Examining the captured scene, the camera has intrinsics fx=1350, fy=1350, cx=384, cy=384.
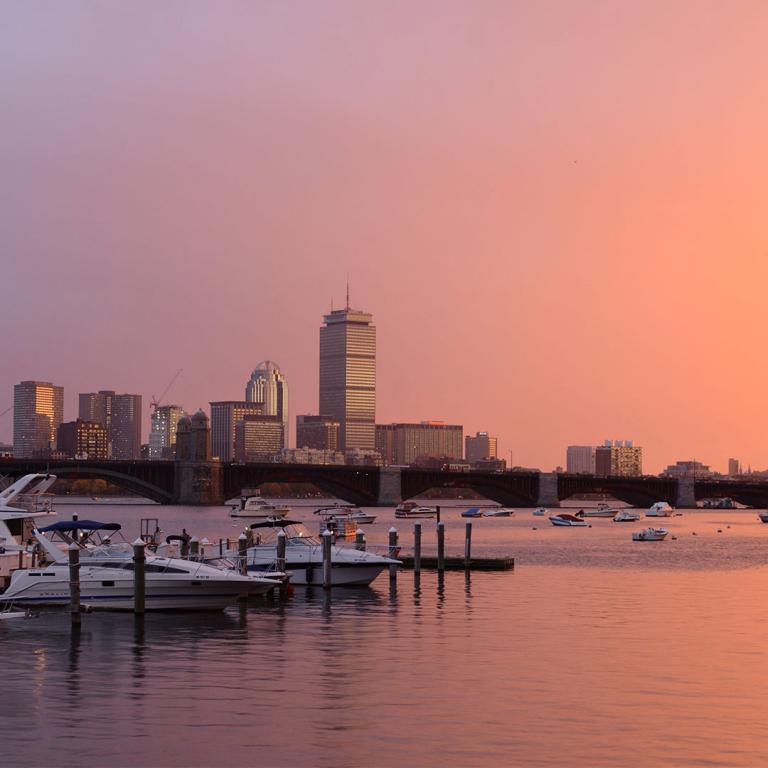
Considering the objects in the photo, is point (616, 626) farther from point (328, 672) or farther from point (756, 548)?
point (756, 548)

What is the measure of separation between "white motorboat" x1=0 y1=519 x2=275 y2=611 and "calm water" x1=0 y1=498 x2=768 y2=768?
38.9 inches

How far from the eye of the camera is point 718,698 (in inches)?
1501

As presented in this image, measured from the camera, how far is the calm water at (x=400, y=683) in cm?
3095

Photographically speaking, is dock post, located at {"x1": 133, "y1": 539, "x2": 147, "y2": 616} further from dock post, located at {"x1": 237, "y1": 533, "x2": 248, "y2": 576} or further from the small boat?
the small boat

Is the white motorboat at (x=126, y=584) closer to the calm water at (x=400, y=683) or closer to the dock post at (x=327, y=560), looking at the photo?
the calm water at (x=400, y=683)

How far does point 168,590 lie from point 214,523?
127 meters

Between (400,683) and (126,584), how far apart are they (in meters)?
21.5

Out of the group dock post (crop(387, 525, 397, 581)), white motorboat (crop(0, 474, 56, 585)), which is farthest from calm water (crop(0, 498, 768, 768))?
white motorboat (crop(0, 474, 56, 585))

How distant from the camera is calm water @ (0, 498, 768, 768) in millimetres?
30953

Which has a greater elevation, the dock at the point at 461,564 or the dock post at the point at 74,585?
the dock post at the point at 74,585

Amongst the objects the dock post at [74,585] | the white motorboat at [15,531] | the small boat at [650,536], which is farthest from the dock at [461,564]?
the small boat at [650,536]

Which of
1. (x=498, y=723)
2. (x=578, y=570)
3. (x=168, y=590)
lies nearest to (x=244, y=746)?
(x=498, y=723)

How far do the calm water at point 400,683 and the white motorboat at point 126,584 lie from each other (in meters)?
0.99

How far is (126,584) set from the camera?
5803 cm
